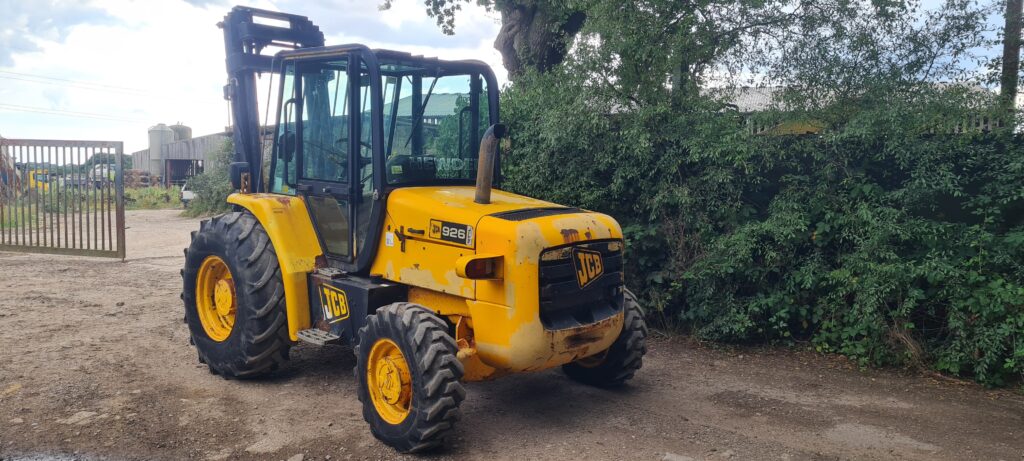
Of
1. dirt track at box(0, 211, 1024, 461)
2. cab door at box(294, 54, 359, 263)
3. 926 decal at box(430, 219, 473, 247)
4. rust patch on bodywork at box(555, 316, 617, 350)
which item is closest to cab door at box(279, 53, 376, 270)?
cab door at box(294, 54, 359, 263)

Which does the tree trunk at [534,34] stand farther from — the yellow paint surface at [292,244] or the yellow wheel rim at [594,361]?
the yellow wheel rim at [594,361]

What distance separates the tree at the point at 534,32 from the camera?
481 inches

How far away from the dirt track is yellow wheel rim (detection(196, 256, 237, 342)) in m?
0.40

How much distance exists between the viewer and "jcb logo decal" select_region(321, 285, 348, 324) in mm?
5551

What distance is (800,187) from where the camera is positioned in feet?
24.8

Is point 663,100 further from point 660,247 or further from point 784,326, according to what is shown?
point 784,326

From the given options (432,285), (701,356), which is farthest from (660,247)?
(432,285)

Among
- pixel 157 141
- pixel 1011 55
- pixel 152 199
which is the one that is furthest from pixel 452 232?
pixel 157 141

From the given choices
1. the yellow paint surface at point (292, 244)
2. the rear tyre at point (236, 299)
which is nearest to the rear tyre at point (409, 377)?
the yellow paint surface at point (292, 244)

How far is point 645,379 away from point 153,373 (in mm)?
4089

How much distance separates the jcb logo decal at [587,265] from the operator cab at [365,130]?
128cm

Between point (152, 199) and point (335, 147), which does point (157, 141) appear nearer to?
point (152, 199)

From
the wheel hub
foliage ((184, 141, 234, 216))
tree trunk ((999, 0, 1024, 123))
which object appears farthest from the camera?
foliage ((184, 141, 234, 216))

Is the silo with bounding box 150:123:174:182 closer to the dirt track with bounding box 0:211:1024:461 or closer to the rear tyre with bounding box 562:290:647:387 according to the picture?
the dirt track with bounding box 0:211:1024:461
